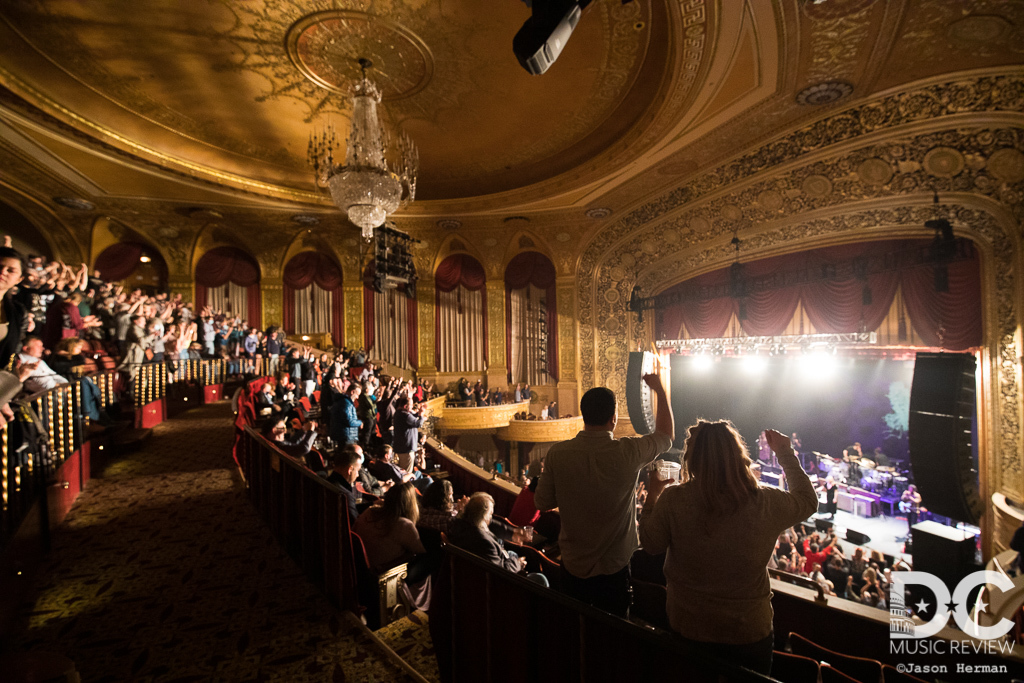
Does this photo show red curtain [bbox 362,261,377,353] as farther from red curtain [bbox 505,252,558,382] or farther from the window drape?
red curtain [bbox 505,252,558,382]

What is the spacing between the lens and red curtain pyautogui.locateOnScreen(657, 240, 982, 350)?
7605 millimetres

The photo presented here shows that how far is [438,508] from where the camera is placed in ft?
11.7

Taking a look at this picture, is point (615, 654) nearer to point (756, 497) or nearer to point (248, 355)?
point (756, 497)

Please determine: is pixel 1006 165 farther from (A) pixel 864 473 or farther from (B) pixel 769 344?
(A) pixel 864 473

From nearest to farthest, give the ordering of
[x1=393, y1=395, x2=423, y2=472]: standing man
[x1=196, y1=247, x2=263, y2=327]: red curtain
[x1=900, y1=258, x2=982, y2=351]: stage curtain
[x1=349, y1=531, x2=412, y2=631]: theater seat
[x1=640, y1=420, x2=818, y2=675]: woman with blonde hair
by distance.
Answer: [x1=640, y1=420, x2=818, y2=675]: woman with blonde hair, [x1=349, y1=531, x2=412, y2=631]: theater seat, [x1=393, y1=395, x2=423, y2=472]: standing man, [x1=900, y1=258, x2=982, y2=351]: stage curtain, [x1=196, y1=247, x2=263, y2=327]: red curtain

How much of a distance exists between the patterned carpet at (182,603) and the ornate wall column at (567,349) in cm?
965

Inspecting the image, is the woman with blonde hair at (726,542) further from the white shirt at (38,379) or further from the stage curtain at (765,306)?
the stage curtain at (765,306)

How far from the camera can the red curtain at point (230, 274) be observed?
13109mm

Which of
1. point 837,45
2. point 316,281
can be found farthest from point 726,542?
point 316,281

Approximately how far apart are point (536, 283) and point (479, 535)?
448 inches

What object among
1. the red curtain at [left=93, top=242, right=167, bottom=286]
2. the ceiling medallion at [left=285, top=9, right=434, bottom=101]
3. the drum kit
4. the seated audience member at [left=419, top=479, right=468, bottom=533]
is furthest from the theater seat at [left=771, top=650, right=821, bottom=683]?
the red curtain at [left=93, top=242, right=167, bottom=286]

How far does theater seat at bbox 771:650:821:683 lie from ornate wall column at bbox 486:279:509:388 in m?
12.1

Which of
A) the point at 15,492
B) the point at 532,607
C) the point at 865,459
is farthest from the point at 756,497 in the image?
the point at 865,459

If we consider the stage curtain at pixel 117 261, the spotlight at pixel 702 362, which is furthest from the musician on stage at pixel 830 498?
the stage curtain at pixel 117 261
